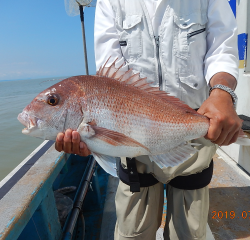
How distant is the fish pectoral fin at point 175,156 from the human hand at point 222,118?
168 millimetres

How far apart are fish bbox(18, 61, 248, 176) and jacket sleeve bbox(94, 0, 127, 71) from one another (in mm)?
342

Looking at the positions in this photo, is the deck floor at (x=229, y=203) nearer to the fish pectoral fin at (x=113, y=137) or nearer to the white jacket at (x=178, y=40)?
the white jacket at (x=178, y=40)

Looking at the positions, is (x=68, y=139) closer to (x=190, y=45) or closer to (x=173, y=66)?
(x=173, y=66)

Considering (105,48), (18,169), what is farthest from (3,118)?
(105,48)

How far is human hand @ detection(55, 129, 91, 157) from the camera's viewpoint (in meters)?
1.21

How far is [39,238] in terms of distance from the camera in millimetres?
1802

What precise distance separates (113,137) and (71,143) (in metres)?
0.26

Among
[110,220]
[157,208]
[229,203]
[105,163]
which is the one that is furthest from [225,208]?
[105,163]

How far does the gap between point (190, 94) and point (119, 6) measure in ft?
2.92

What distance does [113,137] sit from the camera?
122 cm

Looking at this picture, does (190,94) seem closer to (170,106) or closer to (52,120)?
(170,106)

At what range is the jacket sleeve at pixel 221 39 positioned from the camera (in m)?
1.43

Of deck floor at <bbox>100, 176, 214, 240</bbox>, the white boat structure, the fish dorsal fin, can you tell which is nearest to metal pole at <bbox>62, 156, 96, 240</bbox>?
the white boat structure

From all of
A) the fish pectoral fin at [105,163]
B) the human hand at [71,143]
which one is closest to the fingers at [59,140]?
the human hand at [71,143]
